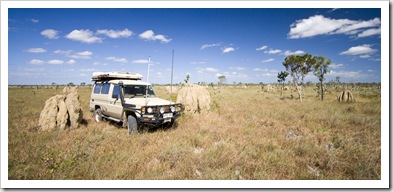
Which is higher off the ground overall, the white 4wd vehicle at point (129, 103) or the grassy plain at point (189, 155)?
the white 4wd vehicle at point (129, 103)

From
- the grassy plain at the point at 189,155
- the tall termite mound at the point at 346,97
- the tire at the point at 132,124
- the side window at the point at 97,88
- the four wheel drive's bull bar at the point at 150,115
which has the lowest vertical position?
the grassy plain at the point at 189,155

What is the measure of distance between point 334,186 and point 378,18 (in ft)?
14.0

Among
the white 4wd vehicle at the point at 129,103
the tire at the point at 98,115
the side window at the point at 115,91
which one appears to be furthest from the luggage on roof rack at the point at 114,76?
the tire at the point at 98,115

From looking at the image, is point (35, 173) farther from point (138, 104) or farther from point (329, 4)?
point (329, 4)

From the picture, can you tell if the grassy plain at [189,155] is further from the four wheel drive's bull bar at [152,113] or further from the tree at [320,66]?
the tree at [320,66]

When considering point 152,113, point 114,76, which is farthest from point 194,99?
point 152,113

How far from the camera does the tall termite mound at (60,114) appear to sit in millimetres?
7480

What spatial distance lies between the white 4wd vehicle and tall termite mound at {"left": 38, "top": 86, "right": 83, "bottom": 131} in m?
1.05

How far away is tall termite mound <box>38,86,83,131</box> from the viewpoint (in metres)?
7.48

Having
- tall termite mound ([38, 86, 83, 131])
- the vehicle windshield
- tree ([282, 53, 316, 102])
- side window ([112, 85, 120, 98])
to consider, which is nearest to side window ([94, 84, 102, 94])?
tall termite mound ([38, 86, 83, 131])

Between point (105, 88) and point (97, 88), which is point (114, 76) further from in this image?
point (97, 88)

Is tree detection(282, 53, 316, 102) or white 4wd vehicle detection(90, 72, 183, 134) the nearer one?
white 4wd vehicle detection(90, 72, 183, 134)

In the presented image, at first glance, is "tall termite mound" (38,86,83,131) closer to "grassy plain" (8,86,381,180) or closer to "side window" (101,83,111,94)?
"grassy plain" (8,86,381,180)

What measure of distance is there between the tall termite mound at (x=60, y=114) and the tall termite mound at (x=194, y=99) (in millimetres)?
5109
